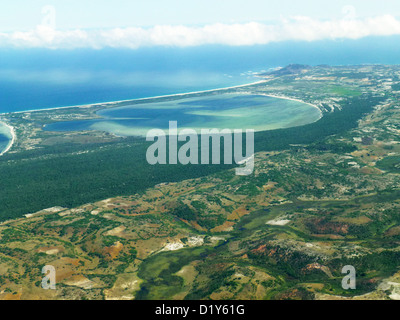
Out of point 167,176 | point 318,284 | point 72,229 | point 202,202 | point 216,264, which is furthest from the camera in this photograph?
point 167,176

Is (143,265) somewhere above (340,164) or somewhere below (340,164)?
below

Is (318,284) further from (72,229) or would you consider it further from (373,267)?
(72,229)

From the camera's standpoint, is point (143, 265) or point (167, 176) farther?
point (167, 176)

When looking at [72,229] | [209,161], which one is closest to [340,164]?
[209,161]

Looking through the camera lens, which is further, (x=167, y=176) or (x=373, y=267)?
(x=167, y=176)

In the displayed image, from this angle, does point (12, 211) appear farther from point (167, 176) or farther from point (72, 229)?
point (167, 176)

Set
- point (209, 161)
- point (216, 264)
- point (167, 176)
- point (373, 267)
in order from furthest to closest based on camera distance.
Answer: point (209, 161)
point (167, 176)
point (216, 264)
point (373, 267)

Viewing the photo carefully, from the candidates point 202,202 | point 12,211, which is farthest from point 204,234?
point 12,211

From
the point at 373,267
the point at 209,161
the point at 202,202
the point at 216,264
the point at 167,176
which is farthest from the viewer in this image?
the point at 209,161

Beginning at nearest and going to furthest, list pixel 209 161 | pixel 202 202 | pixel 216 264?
pixel 216 264 → pixel 202 202 → pixel 209 161
